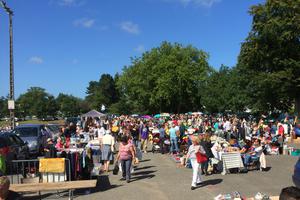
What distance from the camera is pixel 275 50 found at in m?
42.0

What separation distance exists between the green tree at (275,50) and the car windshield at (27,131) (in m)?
25.0

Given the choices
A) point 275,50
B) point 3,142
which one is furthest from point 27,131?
point 275,50

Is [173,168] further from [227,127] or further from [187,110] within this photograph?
[187,110]

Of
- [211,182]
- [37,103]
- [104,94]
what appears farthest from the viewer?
[104,94]

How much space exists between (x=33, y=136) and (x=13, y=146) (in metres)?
6.27

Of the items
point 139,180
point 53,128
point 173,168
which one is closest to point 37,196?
point 139,180

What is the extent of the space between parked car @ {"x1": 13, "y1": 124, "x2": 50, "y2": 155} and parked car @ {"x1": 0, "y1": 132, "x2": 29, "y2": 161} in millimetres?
4069

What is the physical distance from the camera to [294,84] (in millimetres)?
39656

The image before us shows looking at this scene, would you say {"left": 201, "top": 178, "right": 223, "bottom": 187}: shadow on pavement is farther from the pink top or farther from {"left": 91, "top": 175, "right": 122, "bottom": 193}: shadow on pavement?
{"left": 91, "top": 175, "right": 122, "bottom": 193}: shadow on pavement

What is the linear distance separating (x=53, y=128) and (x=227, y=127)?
47.4 ft

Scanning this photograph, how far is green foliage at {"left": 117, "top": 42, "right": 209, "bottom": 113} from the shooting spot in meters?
71.0

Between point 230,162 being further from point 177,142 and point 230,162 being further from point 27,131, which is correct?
point 27,131

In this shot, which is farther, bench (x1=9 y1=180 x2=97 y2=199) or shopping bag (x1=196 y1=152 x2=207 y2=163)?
shopping bag (x1=196 y1=152 x2=207 y2=163)

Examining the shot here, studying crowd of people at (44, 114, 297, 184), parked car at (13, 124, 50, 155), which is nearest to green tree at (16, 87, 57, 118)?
crowd of people at (44, 114, 297, 184)
